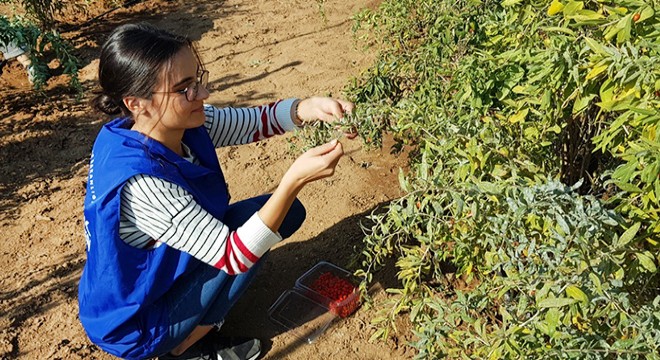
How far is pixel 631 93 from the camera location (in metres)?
1.54

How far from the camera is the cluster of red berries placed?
271 centimetres

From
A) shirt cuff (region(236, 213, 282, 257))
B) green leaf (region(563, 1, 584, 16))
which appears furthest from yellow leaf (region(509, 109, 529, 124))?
shirt cuff (region(236, 213, 282, 257))

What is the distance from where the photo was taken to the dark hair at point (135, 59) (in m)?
2.03

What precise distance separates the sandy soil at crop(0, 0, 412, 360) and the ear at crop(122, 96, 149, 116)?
97cm

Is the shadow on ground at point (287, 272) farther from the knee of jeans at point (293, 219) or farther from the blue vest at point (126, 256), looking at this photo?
the blue vest at point (126, 256)

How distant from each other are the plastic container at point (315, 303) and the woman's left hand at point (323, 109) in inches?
28.0

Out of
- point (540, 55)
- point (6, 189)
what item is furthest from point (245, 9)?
point (540, 55)

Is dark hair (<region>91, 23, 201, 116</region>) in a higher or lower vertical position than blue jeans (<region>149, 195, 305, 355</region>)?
higher

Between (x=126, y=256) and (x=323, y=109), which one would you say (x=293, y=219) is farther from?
(x=126, y=256)

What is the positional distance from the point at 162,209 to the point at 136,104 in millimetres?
334

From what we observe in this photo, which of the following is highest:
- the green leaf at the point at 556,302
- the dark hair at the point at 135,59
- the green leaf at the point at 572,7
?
the green leaf at the point at 572,7

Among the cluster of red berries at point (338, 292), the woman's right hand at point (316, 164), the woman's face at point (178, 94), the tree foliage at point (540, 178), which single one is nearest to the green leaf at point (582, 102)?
the tree foliage at point (540, 178)

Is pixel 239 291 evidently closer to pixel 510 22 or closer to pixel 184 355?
pixel 184 355

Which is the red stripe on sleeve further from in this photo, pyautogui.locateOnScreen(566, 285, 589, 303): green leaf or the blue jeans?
pyautogui.locateOnScreen(566, 285, 589, 303): green leaf
